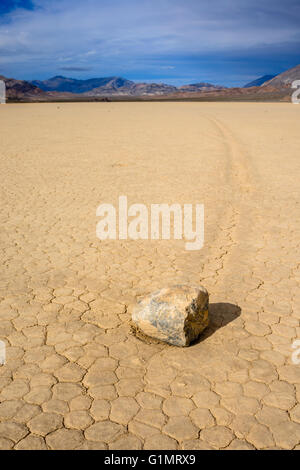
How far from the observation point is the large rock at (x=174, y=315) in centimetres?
321

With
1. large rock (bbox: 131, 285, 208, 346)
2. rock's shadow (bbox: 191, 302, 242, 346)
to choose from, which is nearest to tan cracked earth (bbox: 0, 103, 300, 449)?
rock's shadow (bbox: 191, 302, 242, 346)

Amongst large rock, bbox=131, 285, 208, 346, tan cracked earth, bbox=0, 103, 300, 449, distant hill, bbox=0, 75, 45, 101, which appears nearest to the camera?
tan cracked earth, bbox=0, 103, 300, 449

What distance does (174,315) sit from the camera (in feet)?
10.5

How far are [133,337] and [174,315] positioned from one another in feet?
1.53

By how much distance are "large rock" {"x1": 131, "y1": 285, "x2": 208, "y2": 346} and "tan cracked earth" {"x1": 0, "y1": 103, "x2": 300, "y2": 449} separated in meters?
0.13

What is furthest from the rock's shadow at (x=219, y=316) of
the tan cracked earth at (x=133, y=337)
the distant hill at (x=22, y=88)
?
the distant hill at (x=22, y=88)

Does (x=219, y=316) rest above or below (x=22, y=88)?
below

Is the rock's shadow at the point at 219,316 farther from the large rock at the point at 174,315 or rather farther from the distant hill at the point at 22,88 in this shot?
the distant hill at the point at 22,88

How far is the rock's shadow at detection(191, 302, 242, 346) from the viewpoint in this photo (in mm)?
3498

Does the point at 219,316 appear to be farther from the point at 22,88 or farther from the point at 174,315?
the point at 22,88

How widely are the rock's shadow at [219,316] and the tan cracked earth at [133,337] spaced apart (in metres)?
0.02


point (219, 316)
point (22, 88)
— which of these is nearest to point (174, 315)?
point (219, 316)

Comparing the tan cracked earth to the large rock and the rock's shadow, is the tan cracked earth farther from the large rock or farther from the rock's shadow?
the large rock
